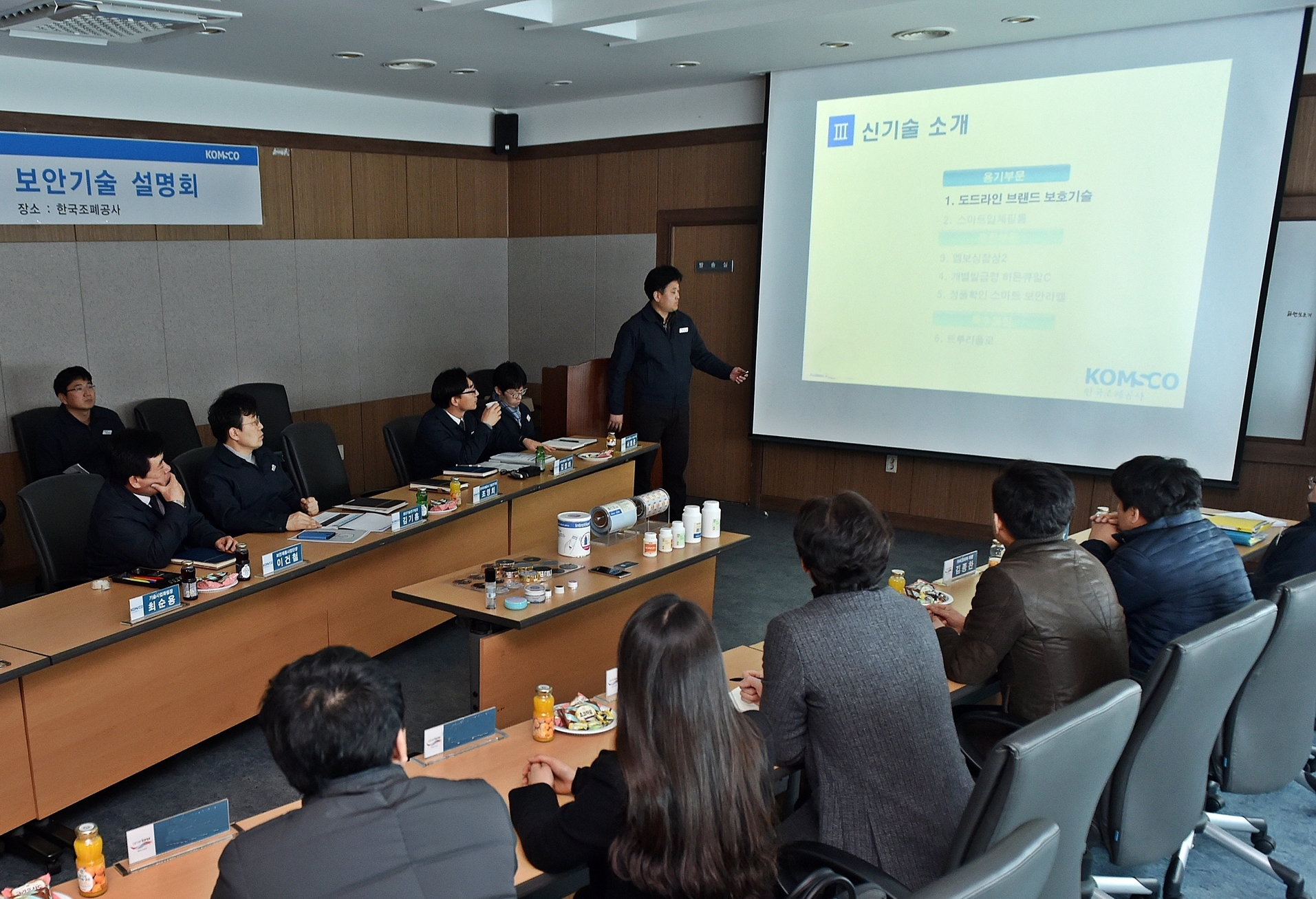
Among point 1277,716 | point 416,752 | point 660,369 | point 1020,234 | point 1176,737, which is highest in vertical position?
point 1020,234

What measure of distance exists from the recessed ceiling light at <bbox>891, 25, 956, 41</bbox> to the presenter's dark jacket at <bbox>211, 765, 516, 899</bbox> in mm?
4968

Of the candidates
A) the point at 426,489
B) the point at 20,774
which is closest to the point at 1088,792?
the point at 20,774

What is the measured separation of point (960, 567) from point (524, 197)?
18.9ft

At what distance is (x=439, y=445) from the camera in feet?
17.1

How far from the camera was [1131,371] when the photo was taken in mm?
5637

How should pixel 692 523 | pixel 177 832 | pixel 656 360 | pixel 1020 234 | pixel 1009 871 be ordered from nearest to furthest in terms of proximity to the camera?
pixel 1009 871 → pixel 177 832 → pixel 692 523 → pixel 1020 234 → pixel 656 360

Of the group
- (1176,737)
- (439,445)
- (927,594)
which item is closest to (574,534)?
(927,594)

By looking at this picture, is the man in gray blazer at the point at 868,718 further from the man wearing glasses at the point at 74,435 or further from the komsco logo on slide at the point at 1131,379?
the man wearing glasses at the point at 74,435

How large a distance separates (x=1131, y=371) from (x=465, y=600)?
423cm

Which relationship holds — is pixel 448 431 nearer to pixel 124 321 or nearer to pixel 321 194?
pixel 124 321

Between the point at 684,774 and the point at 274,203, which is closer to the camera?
the point at 684,774

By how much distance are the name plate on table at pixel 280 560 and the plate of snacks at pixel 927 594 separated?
7.42 feet

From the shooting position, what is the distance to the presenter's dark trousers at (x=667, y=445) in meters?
6.61

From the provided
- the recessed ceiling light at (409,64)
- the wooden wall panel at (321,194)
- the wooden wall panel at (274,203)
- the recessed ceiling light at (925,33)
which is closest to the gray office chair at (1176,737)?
the recessed ceiling light at (925,33)
